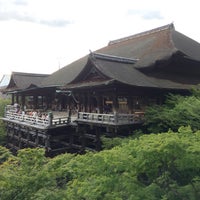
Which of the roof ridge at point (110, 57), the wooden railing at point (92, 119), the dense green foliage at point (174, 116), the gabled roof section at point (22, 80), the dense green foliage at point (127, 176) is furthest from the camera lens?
the gabled roof section at point (22, 80)

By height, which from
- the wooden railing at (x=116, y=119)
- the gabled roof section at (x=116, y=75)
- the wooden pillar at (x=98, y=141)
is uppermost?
the gabled roof section at (x=116, y=75)

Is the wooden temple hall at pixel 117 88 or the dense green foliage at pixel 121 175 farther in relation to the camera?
the wooden temple hall at pixel 117 88

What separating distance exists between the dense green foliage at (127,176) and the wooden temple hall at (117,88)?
7452 mm

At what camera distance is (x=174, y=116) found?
15703 millimetres

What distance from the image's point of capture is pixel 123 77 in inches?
691

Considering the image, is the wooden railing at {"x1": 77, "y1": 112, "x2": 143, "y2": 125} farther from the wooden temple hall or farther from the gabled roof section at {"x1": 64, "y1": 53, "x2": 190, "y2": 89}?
the gabled roof section at {"x1": 64, "y1": 53, "x2": 190, "y2": 89}

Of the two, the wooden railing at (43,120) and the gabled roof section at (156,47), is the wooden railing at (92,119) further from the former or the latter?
the gabled roof section at (156,47)

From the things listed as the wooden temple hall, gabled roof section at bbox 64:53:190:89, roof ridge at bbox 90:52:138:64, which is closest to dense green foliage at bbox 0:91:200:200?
the wooden temple hall

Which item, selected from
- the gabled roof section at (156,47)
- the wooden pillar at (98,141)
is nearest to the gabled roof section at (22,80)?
the gabled roof section at (156,47)

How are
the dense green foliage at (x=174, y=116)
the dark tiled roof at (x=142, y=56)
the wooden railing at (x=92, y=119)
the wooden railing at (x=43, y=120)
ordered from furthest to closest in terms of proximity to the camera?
1. the wooden railing at (x=43, y=120)
2. the dark tiled roof at (x=142, y=56)
3. the wooden railing at (x=92, y=119)
4. the dense green foliage at (x=174, y=116)

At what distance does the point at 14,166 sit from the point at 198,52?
20471mm

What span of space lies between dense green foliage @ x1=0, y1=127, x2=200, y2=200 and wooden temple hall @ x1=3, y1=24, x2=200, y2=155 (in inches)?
293

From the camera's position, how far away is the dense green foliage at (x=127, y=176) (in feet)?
26.9

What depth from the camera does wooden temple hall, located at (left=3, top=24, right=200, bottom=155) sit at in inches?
691
